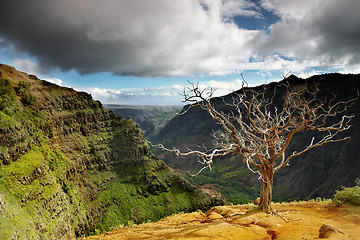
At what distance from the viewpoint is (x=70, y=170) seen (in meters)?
33.4

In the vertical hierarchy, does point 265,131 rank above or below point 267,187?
above

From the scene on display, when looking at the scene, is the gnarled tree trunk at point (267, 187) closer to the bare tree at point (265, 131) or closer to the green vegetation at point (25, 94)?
the bare tree at point (265, 131)

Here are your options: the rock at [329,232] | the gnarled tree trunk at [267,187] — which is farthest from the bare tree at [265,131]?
the rock at [329,232]

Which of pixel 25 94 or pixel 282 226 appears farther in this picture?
pixel 25 94

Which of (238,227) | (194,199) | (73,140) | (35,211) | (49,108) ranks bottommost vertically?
(194,199)

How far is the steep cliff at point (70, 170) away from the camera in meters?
19.1

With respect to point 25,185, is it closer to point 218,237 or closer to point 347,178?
point 218,237

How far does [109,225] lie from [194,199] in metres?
20.8

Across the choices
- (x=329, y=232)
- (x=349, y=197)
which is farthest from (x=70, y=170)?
(x=349, y=197)

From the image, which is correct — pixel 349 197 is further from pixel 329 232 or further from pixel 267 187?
pixel 329 232

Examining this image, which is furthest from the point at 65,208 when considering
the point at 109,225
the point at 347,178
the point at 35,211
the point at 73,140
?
the point at 347,178

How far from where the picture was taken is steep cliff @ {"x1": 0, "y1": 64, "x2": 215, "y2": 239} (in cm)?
1914

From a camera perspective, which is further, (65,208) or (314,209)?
(65,208)

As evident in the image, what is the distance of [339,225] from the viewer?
401 inches
